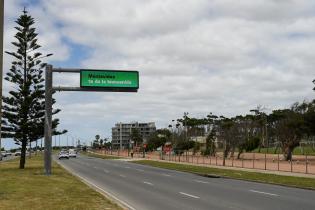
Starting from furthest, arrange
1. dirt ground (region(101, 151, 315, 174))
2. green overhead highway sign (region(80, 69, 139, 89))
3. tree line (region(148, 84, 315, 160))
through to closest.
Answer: tree line (region(148, 84, 315, 160)) < dirt ground (region(101, 151, 315, 174)) < green overhead highway sign (region(80, 69, 139, 89))

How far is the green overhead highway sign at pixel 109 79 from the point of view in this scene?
38.5 metres

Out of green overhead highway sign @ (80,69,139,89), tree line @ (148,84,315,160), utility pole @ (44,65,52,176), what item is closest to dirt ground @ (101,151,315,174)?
tree line @ (148,84,315,160)

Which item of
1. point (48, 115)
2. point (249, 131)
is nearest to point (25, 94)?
point (48, 115)

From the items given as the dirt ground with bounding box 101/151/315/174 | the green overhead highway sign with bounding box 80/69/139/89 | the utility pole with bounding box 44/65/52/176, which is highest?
the green overhead highway sign with bounding box 80/69/139/89

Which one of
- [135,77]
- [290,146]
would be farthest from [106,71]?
[290,146]

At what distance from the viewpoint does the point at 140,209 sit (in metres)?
16.2

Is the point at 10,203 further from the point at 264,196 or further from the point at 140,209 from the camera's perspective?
the point at 264,196

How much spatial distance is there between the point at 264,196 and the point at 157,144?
403ft

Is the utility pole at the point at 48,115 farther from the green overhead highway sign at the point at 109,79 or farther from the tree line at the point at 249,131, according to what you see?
the tree line at the point at 249,131

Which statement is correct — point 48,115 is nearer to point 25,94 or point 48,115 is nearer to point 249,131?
point 25,94

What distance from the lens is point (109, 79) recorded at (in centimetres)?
3906

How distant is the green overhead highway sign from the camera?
126 feet

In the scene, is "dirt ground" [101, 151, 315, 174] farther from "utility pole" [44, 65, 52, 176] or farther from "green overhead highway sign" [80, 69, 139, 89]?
"utility pole" [44, 65, 52, 176]

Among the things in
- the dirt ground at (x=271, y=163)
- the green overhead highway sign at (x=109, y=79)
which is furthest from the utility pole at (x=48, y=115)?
the dirt ground at (x=271, y=163)
